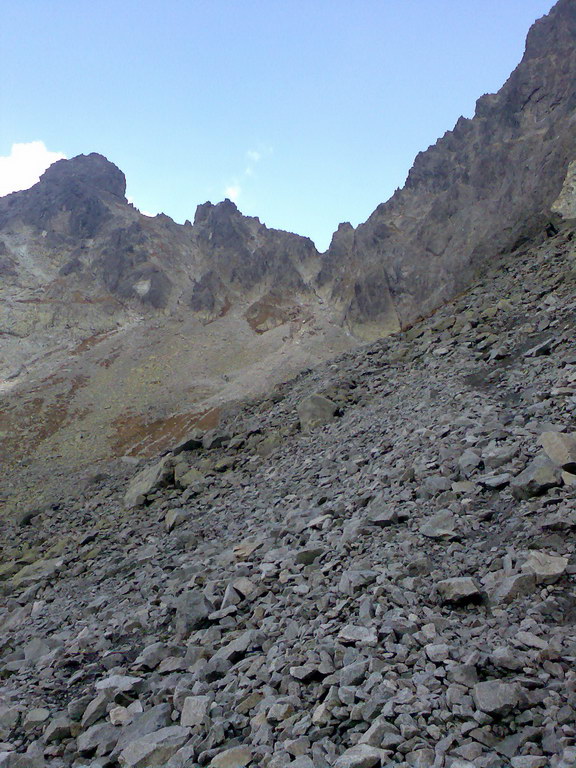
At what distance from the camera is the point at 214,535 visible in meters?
12.2

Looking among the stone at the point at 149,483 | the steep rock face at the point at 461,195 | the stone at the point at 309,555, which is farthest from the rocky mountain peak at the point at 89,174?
the stone at the point at 309,555

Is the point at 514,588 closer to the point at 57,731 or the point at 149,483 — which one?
the point at 57,731

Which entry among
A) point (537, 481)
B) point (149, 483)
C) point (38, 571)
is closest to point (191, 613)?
point (537, 481)

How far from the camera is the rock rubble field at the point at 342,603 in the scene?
14.6ft

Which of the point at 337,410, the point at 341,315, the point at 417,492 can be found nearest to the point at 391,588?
the point at 417,492

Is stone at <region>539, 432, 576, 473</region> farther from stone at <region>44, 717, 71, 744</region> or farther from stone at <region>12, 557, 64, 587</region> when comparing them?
stone at <region>12, 557, 64, 587</region>

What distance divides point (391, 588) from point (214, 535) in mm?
6715

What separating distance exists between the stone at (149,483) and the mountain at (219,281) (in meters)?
15.9

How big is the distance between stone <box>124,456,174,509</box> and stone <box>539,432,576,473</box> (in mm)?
12934

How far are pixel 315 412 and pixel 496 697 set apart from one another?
14387 mm

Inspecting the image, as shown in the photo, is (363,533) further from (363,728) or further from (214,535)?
(214,535)

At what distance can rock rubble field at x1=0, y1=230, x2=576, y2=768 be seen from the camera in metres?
4.44

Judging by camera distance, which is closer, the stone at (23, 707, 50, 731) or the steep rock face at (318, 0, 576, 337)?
the stone at (23, 707, 50, 731)

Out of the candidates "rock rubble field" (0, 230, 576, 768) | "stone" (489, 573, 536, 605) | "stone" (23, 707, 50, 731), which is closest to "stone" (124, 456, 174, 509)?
"rock rubble field" (0, 230, 576, 768)
